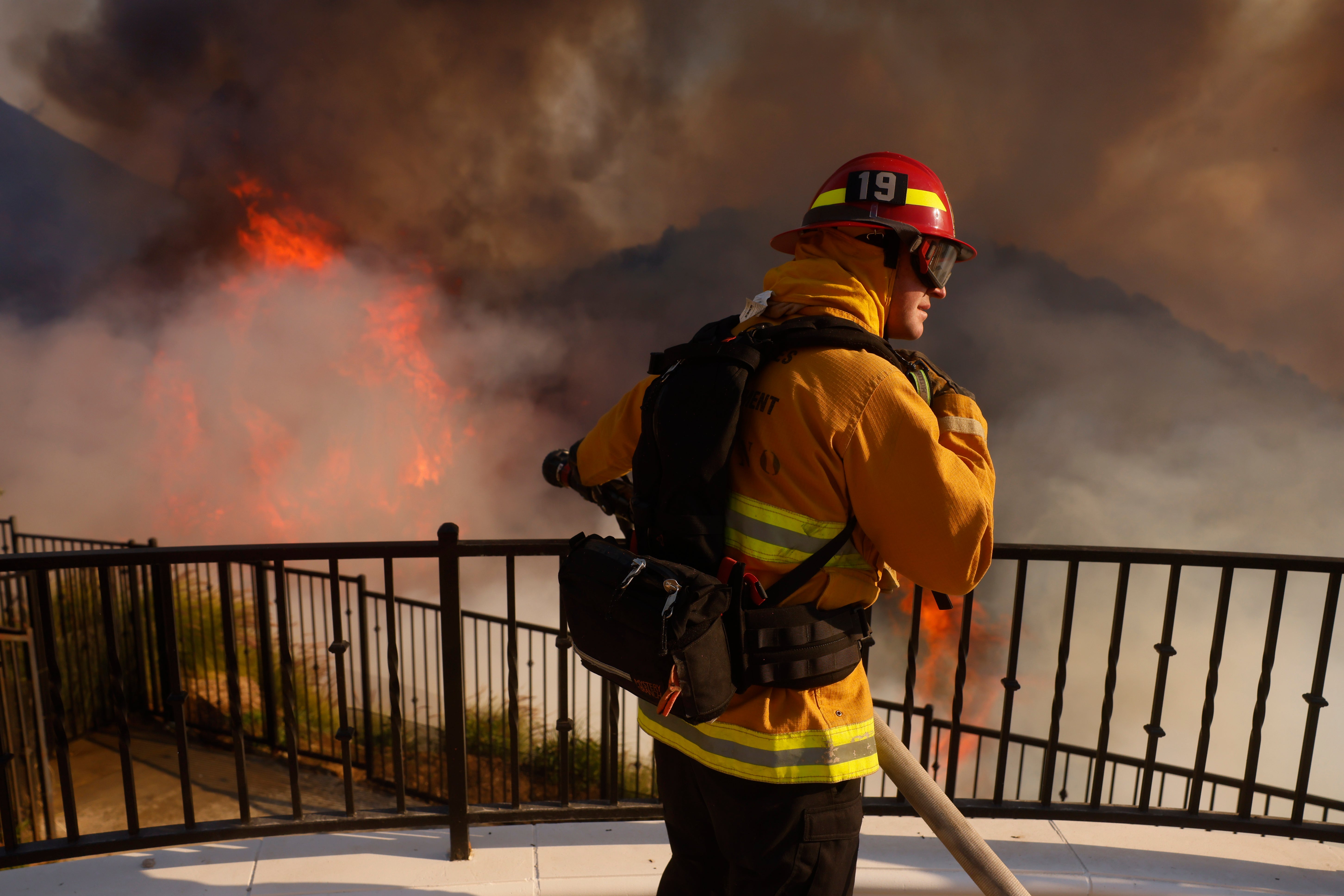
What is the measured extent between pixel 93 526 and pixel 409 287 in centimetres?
587

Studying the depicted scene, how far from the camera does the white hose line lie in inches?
56.2

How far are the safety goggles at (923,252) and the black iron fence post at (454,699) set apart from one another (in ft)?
4.93

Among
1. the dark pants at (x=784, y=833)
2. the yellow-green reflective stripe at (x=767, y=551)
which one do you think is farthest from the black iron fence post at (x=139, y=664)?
the yellow-green reflective stripe at (x=767, y=551)

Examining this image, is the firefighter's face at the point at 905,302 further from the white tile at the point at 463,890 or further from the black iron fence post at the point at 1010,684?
the white tile at the point at 463,890

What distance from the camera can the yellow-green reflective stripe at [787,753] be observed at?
1211 millimetres

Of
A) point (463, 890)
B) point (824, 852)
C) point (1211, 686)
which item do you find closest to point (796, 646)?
point (824, 852)

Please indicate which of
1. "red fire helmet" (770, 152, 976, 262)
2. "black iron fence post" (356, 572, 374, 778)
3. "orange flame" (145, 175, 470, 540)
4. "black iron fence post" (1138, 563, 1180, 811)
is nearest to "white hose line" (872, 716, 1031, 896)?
"red fire helmet" (770, 152, 976, 262)

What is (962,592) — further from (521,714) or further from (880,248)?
(521,714)

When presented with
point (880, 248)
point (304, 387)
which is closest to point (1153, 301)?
point (880, 248)

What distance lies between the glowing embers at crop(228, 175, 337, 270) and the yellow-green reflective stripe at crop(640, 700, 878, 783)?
11.2 meters

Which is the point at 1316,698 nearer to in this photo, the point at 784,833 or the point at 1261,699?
the point at 1261,699

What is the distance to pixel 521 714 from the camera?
957 centimetres

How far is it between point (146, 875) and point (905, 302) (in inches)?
113

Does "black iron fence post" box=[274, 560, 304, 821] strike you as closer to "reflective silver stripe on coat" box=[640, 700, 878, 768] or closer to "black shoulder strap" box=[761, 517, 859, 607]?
"reflective silver stripe on coat" box=[640, 700, 878, 768]
